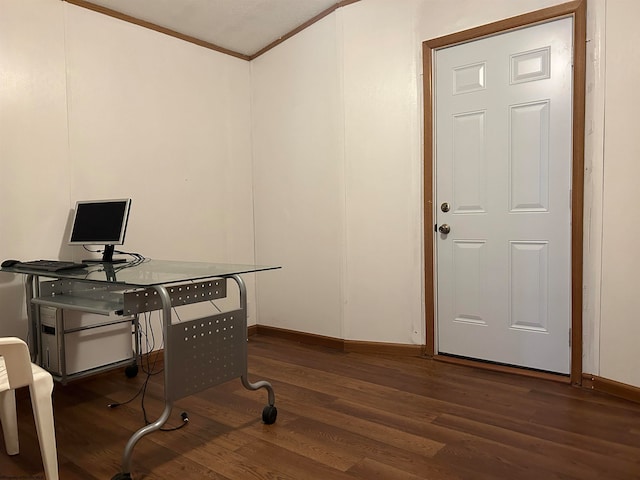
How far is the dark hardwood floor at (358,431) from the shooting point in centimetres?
181

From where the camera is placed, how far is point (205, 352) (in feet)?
6.69

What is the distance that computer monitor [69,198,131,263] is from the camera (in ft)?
8.38

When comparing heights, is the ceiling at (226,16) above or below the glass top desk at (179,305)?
above

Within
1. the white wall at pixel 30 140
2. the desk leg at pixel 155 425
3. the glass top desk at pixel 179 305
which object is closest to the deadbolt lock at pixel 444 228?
the glass top desk at pixel 179 305

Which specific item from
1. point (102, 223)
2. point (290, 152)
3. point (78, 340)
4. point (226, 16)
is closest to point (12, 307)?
point (78, 340)

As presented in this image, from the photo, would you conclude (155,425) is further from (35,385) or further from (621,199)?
(621,199)

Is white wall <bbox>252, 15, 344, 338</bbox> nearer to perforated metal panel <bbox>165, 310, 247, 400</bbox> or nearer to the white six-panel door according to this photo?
the white six-panel door

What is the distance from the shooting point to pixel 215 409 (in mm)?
2410

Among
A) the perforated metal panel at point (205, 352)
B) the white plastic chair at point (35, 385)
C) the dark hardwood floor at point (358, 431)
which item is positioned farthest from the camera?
the perforated metal panel at point (205, 352)

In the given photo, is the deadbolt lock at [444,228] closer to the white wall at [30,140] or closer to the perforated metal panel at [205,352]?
the perforated metal panel at [205,352]

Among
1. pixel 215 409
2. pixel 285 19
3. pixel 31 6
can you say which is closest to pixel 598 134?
pixel 285 19

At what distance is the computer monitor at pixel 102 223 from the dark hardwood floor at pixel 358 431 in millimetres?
883

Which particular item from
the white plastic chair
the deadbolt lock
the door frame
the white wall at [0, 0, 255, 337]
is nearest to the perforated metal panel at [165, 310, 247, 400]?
the white plastic chair

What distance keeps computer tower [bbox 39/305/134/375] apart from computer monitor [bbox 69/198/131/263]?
361 mm
